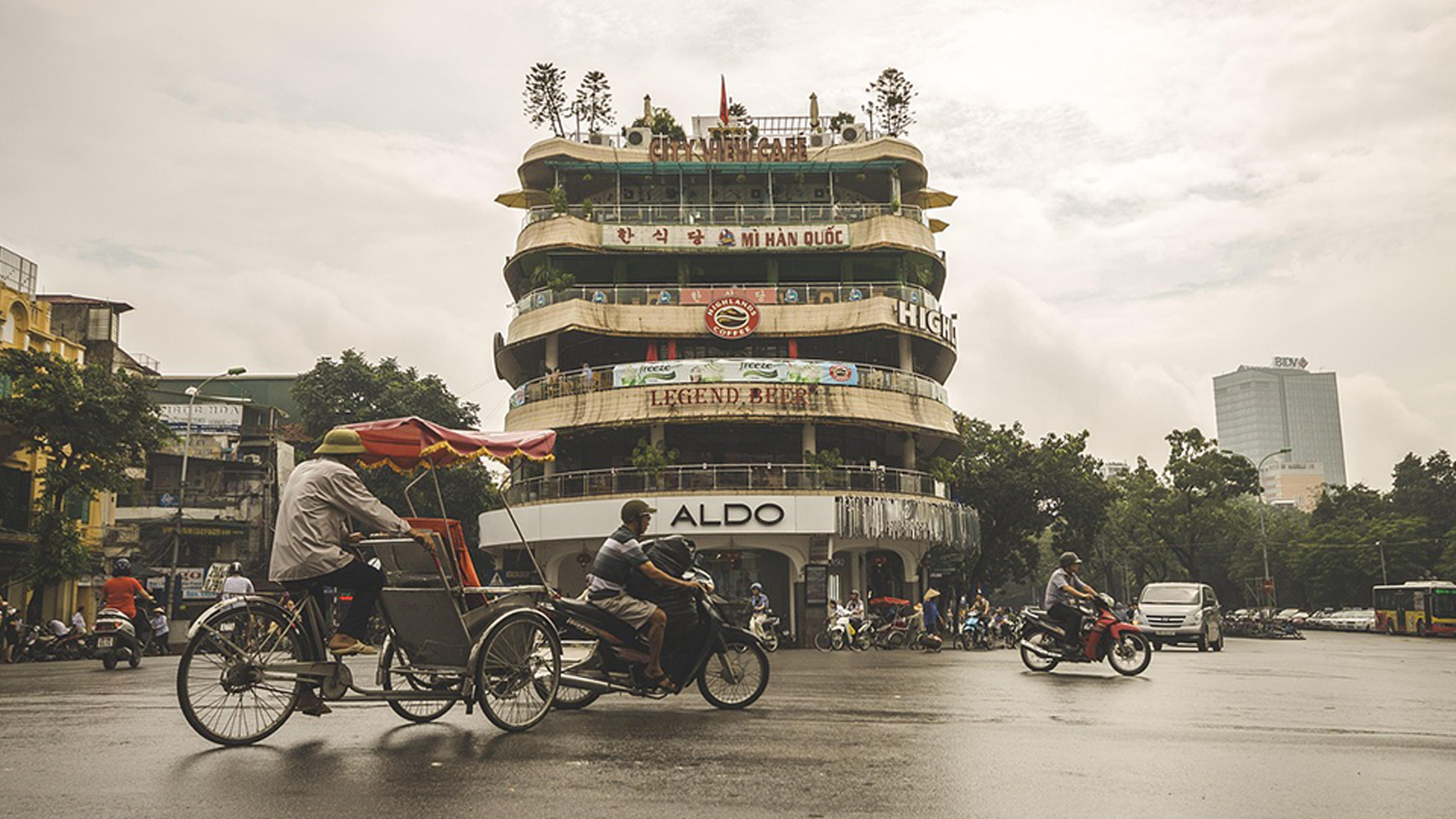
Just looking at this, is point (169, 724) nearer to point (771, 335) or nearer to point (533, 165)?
point (771, 335)

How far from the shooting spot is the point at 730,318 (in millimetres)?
40312

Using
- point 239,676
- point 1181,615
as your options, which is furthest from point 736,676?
point 1181,615

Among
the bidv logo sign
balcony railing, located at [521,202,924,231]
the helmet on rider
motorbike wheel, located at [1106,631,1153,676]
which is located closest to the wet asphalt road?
the helmet on rider

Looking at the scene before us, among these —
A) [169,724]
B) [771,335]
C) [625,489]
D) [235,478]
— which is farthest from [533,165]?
[169,724]

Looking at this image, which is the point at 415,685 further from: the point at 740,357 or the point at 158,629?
the point at 740,357

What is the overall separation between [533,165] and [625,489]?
46.0 feet

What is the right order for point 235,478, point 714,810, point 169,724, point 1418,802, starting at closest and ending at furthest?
point 714,810, point 1418,802, point 169,724, point 235,478

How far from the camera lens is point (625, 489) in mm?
37062

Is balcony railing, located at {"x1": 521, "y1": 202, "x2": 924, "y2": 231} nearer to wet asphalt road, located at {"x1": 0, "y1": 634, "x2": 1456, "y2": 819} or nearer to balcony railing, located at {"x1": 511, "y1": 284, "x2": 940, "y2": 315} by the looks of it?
balcony railing, located at {"x1": 511, "y1": 284, "x2": 940, "y2": 315}

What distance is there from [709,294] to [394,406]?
20.0 metres

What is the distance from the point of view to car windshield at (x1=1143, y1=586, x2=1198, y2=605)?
27812 millimetres

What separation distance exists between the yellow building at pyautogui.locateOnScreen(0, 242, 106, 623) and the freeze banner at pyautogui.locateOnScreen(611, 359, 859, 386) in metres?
16.4

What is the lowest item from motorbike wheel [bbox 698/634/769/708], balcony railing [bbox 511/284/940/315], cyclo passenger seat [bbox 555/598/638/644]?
motorbike wheel [bbox 698/634/769/708]

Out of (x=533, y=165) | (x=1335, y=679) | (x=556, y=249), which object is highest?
(x=533, y=165)
